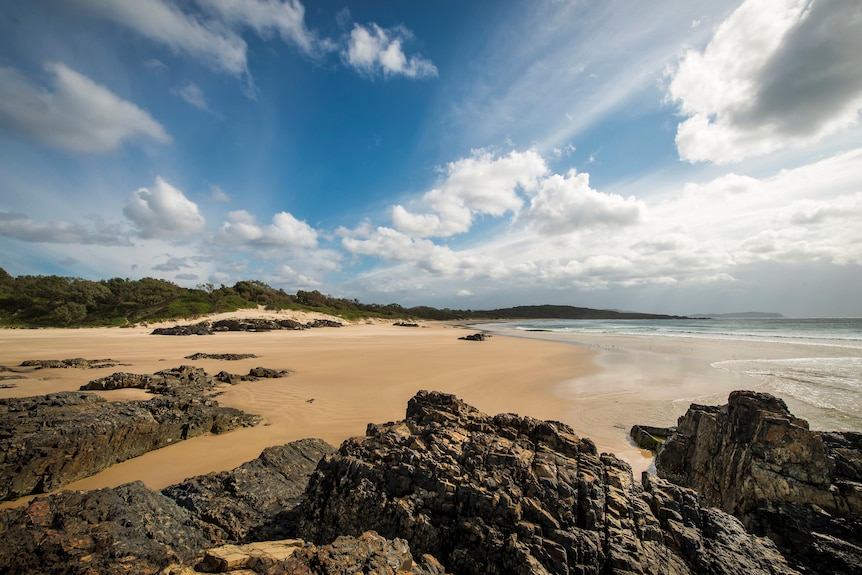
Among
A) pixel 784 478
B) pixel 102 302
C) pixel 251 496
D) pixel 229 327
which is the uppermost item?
pixel 102 302

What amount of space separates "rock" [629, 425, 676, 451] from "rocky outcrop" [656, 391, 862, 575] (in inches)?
64.7

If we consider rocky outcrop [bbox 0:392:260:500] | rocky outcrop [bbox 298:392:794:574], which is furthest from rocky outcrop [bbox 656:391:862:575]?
rocky outcrop [bbox 0:392:260:500]

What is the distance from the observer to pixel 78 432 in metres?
6.07

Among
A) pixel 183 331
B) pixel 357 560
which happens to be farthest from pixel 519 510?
pixel 183 331

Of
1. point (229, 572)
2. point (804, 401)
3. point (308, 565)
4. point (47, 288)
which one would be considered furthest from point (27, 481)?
point (47, 288)

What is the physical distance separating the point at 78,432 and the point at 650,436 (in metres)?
12.3

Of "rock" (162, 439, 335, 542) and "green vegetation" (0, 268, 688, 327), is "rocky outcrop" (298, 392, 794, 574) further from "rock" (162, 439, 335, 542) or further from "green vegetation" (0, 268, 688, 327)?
"green vegetation" (0, 268, 688, 327)

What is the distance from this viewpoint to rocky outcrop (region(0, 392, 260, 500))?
5.44 metres

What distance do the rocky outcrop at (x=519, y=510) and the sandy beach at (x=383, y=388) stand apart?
3.94 metres

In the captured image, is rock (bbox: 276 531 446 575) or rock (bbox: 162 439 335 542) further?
rock (bbox: 162 439 335 542)

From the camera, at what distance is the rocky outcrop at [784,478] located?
405cm

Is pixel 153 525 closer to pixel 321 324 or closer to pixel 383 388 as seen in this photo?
pixel 383 388

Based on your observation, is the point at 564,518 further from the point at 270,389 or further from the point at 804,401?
the point at 804,401

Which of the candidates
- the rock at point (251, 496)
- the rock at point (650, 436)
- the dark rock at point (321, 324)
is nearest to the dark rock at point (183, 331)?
the dark rock at point (321, 324)
